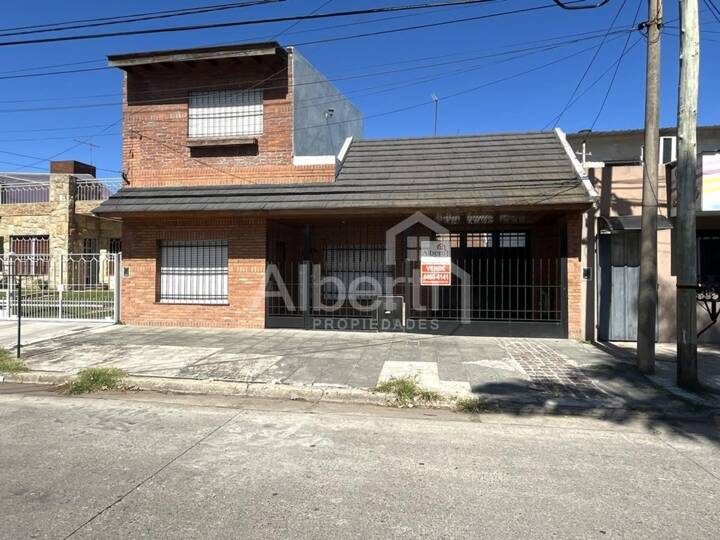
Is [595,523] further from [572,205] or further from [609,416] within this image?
[572,205]

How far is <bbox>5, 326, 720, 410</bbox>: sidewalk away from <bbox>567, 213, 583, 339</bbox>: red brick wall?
48 cm

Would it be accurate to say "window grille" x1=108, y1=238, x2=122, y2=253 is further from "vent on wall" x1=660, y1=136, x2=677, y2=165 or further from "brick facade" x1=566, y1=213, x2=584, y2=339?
"vent on wall" x1=660, y1=136, x2=677, y2=165

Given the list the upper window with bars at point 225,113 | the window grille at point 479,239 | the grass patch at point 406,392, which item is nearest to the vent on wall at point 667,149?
the window grille at point 479,239

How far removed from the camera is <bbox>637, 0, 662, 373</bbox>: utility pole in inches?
291

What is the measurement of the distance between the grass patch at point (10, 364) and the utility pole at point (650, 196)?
9634 millimetres

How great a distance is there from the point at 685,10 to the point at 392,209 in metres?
5.69

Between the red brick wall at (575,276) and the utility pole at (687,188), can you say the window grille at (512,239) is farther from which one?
the utility pole at (687,188)

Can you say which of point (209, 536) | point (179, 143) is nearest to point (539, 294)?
point (179, 143)

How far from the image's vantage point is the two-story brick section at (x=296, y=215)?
11016 millimetres

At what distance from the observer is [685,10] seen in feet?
22.6

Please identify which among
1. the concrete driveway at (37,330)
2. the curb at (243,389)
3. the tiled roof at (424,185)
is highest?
the tiled roof at (424,185)

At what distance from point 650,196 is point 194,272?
385 inches

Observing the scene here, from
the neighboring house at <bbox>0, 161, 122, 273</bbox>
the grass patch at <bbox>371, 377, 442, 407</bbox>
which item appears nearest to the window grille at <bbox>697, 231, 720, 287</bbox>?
the grass patch at <bbox>371, 377, 442, 407</bbox>

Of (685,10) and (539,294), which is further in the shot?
(539,294)
